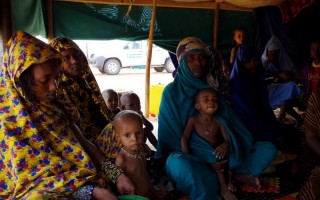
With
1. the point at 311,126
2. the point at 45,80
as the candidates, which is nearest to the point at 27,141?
the point at 45,80

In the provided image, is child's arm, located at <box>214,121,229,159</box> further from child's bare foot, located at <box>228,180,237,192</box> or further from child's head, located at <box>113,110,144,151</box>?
child's head, located at <box>113,110,144,151</box>

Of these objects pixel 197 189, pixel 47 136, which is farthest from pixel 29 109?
pixel 197 189

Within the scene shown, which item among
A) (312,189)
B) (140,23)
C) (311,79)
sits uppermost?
(140,23)

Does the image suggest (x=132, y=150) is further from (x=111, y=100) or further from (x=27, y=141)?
(x=111, y=100)

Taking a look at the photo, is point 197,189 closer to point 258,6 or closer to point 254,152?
point 254,152

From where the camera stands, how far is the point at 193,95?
116 inches

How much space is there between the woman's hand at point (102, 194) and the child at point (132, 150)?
0.34 m

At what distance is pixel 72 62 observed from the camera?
2.68 meters

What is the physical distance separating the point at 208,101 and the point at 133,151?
0.89 metres

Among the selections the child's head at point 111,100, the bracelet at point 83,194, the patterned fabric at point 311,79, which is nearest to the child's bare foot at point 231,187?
the bracelet at point 83,194

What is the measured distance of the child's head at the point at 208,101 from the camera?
2.78 m

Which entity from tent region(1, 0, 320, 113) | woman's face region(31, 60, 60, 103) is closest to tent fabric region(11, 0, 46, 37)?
tent region(1, 0, 320, 113)

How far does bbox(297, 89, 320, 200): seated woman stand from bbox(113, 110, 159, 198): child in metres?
1.26

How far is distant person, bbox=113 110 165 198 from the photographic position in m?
2.19
